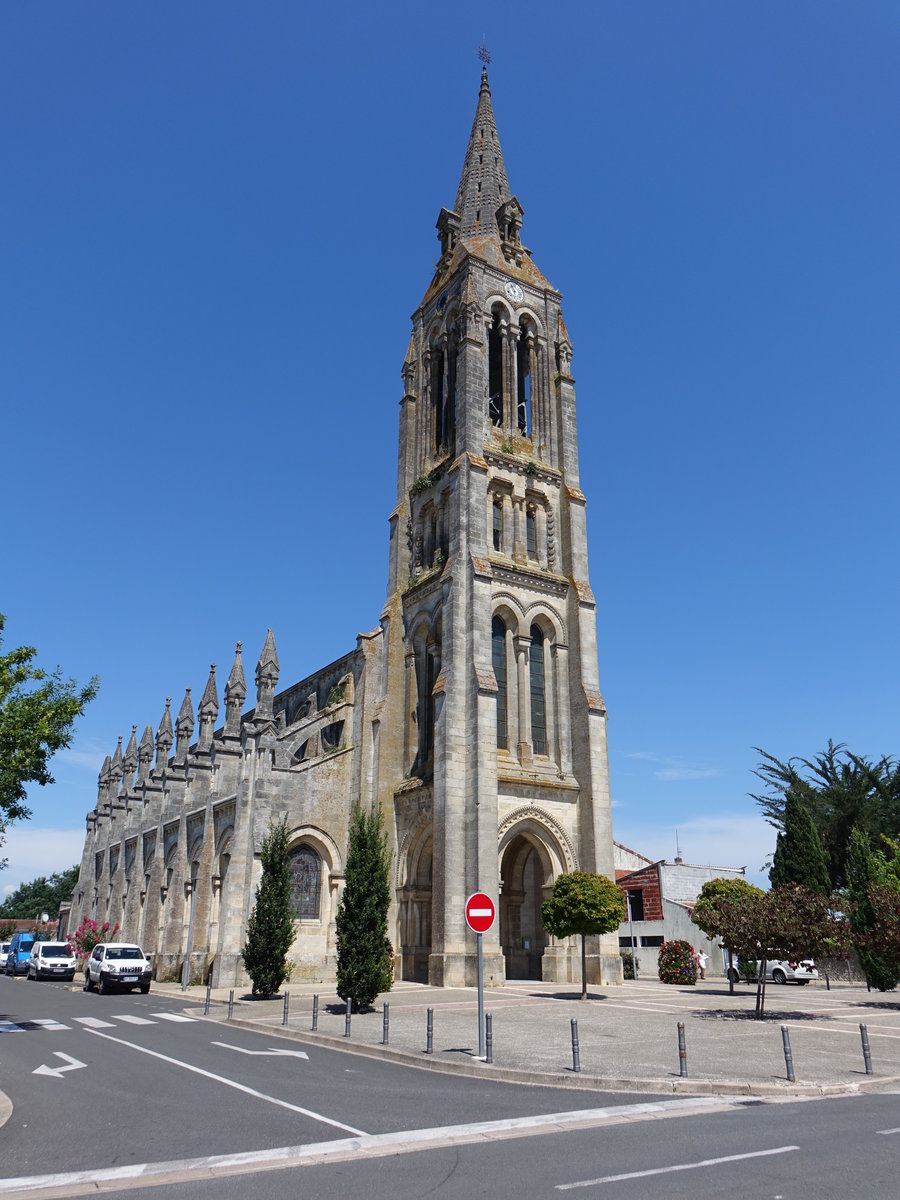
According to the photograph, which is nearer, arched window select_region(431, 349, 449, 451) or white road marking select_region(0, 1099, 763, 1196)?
white road marking select_region(0, 1099, 763, 1196)

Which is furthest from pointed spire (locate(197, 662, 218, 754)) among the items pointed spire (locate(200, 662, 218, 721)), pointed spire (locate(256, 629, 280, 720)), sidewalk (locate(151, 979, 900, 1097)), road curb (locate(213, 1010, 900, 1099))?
road curb (locate(213, 1010, 900, 1099))

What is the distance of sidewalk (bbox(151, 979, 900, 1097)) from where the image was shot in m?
12.6

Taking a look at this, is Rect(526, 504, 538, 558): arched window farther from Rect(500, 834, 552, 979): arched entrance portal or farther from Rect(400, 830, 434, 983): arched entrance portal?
Rect(400, 830, 434, 983): arched entrance portal

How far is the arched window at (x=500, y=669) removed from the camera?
3381cm

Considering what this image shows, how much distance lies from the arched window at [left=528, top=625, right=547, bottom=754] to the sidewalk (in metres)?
8.83

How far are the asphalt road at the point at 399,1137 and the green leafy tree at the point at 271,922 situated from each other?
468 inches

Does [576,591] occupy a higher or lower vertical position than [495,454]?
lower

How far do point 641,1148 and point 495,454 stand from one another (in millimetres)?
30637

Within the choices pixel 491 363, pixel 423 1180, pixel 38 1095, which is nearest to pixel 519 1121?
pixel 423 1180

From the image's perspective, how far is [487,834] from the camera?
96.9 feet

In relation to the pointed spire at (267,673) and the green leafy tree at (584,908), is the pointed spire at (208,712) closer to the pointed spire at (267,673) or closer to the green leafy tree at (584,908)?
the pointed spire at (267,673)

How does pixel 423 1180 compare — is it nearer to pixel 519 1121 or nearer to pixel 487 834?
pixel 519 1121

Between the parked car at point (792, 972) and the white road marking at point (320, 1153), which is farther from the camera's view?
the parked car at point (792, 972)

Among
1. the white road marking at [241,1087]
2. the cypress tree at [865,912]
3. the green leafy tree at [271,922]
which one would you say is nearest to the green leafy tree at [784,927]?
the cypress tree at [865,912]
